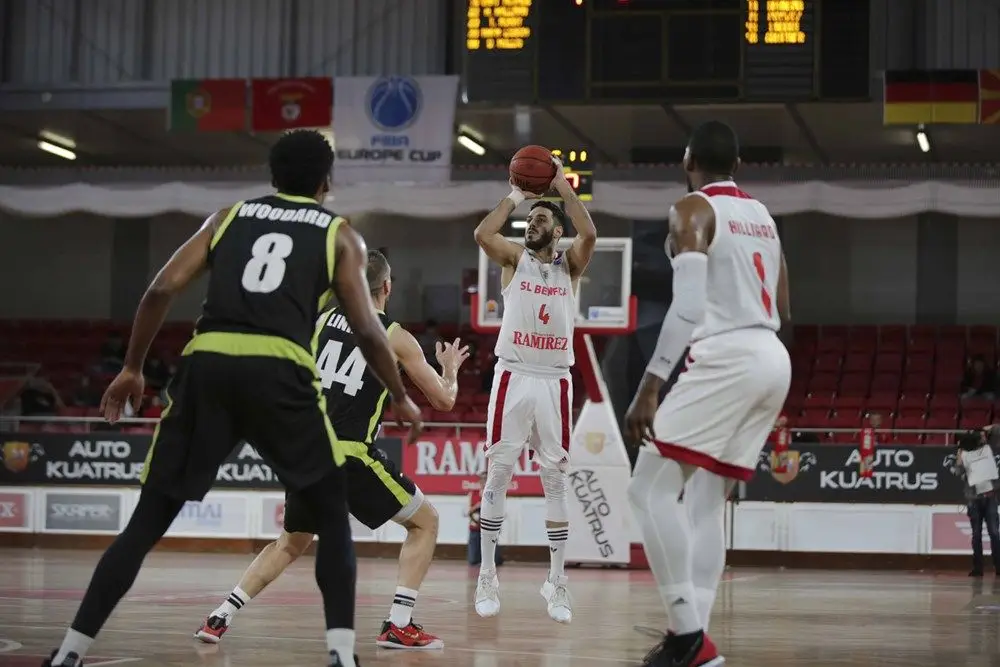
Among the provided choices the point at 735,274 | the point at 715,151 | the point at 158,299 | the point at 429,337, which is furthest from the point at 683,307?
the point at 429,337

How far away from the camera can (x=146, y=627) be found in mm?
7453

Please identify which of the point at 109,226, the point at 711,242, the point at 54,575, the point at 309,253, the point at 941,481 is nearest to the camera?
the point at 309,253

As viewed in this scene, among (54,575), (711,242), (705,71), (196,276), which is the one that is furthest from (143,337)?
(705,71)

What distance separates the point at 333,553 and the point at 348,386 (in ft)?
6.78

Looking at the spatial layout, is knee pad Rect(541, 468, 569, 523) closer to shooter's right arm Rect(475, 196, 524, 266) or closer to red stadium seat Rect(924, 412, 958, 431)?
shooter's right arm Rect(475, 196, 524, 266)

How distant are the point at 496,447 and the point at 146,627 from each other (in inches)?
93.5

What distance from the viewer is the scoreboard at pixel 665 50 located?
14.8 m

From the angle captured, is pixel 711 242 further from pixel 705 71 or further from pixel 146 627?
pixel 705 71

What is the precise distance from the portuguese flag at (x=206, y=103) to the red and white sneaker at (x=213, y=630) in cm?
1376

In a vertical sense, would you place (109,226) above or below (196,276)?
above

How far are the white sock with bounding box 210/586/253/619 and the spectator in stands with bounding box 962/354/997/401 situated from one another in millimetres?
15171

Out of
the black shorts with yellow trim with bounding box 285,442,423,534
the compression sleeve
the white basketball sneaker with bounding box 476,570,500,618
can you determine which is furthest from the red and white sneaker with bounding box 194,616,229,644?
the compression sleeve

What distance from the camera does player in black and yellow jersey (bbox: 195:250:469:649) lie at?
6.65 m

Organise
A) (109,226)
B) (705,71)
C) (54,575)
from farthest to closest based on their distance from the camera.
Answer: (109,226)
(705,71)
(54,575)
